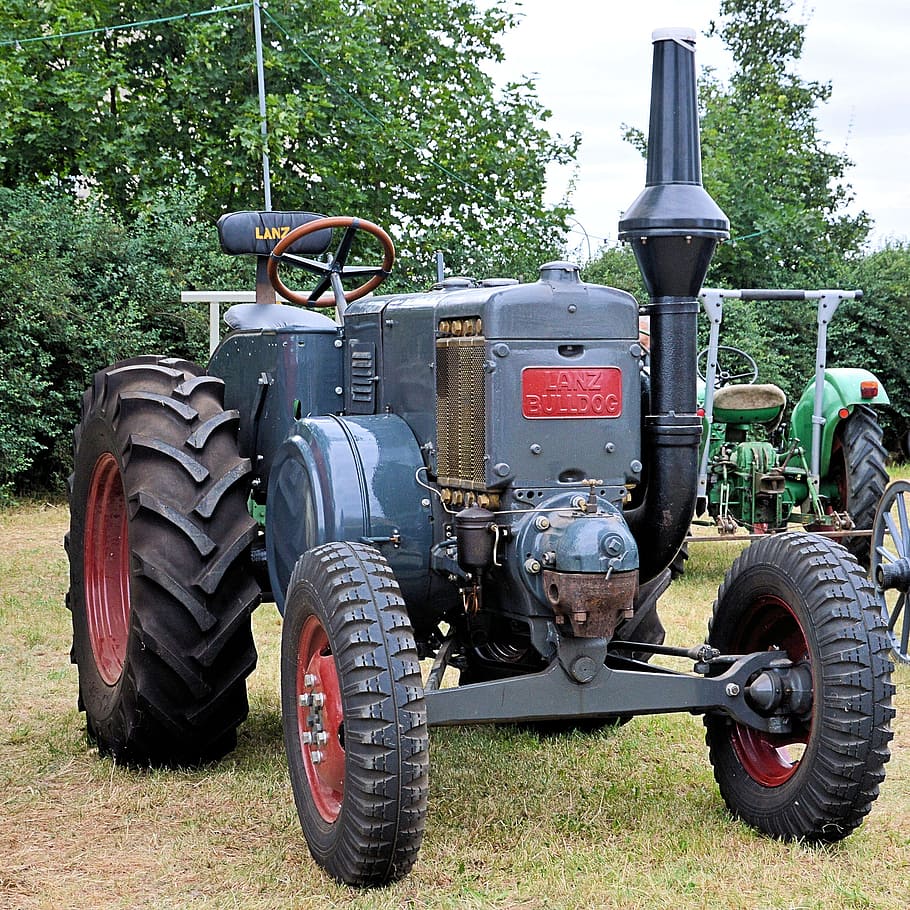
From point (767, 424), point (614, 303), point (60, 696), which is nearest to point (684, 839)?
point (614, 303)

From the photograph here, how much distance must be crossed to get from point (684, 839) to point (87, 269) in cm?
1031

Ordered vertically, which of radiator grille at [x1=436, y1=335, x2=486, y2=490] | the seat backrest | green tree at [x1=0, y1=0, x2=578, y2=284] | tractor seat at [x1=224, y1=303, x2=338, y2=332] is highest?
green tree at [x1=0, y1=0, x2=578, y2=284]

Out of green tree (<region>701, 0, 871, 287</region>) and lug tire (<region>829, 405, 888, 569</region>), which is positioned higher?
green tree (<region>701, 0, 871, 287</region>)

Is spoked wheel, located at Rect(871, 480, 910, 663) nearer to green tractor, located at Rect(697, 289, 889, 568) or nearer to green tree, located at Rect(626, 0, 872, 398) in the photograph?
green tractor, located at Rect(697, 289, 889, 568)

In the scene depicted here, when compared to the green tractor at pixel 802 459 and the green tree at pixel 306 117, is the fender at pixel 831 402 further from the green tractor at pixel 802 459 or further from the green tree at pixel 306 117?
the green tree at pixel 306 117

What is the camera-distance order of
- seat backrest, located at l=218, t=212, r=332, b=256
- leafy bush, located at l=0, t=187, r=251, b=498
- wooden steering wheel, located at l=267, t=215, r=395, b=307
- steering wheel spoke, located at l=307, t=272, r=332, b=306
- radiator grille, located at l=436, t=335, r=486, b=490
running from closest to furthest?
1. radiator grille, located at l=436, t=335, r=486, b=490
2. wooden steering wheel, located at l=267, t=215, r=395, b=307
3. steering wheel spoke, located at l=307, t=272, r=332, b=306
4. seat backrest, located at l=218, t=212, r=332, b=256
5. leafy bush, located at l=0, t=187, r=251, b=498

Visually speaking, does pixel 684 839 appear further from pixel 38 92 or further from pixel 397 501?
pixel 38 92

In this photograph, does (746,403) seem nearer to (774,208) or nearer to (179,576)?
(179,576)

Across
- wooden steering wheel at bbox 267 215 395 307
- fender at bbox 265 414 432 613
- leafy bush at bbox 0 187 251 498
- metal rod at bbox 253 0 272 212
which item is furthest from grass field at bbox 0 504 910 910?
metal rod at bbox 253 0 272 212

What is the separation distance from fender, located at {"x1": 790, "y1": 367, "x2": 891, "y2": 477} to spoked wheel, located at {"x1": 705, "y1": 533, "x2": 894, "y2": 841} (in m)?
4.99

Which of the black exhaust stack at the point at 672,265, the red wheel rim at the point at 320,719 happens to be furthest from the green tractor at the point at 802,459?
the red wheel rim at the point at 320,719

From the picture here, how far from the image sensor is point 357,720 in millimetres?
3219

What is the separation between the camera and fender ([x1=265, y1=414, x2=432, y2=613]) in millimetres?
3891

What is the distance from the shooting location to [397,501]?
155 inches
